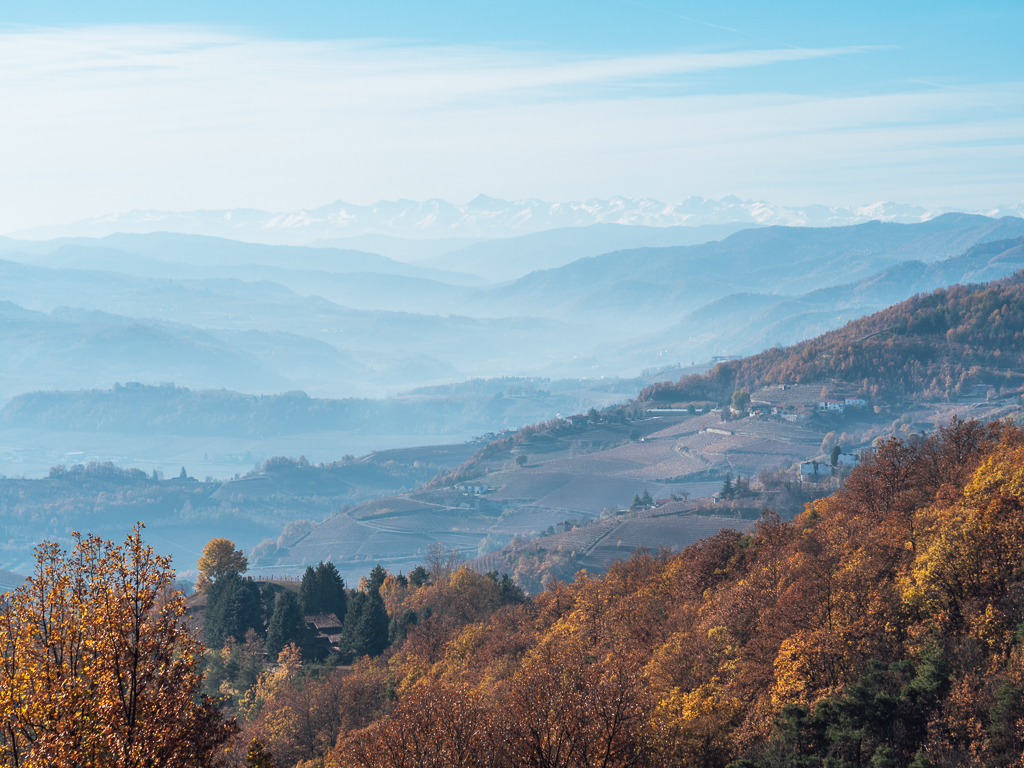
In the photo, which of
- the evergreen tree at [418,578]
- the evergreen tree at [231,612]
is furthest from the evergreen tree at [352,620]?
the evergreen tree at [418,578]

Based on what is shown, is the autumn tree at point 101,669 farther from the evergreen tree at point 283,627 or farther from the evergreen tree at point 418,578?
the evergreen tree at point 418,578

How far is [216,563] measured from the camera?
11181cm

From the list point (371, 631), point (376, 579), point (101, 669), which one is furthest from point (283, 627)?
point (101, 669)

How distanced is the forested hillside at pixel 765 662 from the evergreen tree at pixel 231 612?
64.0ft

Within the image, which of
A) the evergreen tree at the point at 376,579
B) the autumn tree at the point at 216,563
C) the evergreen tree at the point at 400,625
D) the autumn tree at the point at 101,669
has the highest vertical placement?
the autumn tree at the point at 101,669

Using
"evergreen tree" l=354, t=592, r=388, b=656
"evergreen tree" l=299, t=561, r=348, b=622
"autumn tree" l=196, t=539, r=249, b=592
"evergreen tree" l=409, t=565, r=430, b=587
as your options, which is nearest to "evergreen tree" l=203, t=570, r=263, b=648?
"evergreen tree" l=299, t=561, r=348, b=622

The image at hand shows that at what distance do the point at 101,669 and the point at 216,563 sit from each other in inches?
3727

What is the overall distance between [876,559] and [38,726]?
44002 mm

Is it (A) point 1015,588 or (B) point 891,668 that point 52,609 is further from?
(A) point 1015,588

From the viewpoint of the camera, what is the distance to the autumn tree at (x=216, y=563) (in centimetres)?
11175

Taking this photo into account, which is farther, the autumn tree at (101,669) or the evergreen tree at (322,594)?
the evergreen tree at (322,594)

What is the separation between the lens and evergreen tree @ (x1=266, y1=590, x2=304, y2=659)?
9069 cm

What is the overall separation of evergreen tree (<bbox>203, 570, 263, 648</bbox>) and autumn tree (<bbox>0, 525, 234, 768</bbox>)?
76.8 meters

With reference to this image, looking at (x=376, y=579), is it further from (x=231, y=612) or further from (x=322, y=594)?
(x=231, y=612)
